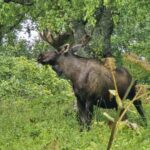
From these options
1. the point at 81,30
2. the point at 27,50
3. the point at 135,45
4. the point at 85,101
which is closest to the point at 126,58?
the point at 85,101

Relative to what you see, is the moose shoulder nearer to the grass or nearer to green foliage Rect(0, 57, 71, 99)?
the grass

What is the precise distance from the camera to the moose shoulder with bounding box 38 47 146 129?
11758 millimetres

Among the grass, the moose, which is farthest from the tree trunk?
the moose

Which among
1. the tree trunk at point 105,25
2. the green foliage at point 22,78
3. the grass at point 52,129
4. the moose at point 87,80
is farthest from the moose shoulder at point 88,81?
the tree trunk at point 105,25

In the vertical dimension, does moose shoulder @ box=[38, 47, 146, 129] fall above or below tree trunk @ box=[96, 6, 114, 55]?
below

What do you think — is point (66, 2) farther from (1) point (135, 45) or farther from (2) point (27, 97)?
(1) point (135, 45)

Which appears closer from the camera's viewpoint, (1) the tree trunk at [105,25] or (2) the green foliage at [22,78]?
(2) the green foliage at [22,78]

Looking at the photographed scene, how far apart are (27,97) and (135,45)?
23220 millimetres

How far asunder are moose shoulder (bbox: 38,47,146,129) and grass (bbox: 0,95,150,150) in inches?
14.0

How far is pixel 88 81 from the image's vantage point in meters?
11.8

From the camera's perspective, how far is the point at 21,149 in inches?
360

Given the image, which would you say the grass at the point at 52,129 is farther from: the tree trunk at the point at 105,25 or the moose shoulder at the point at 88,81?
the tree trunk at the point at 105,25

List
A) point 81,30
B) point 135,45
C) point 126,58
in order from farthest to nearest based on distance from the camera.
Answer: point 135,45 → point 81,30 → point 126,58

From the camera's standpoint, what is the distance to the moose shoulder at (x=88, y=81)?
38.6 ft
